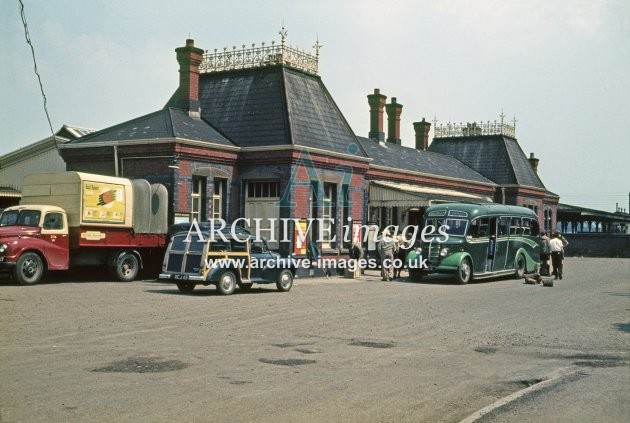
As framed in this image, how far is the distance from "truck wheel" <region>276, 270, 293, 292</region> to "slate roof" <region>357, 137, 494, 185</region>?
14132 mm

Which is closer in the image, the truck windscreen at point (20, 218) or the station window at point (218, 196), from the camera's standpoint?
the truck windscreen at point (20, 218)

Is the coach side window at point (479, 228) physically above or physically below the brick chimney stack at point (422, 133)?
below

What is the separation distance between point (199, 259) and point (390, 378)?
9.93 metres

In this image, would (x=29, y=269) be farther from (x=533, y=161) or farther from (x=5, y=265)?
(x=533, y=161)

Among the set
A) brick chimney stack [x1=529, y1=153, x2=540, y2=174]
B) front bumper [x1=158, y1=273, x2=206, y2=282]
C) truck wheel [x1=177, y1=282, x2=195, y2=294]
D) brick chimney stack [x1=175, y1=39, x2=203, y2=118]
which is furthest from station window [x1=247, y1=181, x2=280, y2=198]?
brick chimney stack [x1=529, y1=153, x2=540, y2=174]

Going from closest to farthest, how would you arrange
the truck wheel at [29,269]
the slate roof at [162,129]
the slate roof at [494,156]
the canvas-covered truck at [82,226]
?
1. the truck wheel at [29,269]
2. the canvas-covered truck at [82,226]
3. the slate roof at [162,129]
4. the slate roof at [494,156]

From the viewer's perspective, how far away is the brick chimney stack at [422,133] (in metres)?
49.4

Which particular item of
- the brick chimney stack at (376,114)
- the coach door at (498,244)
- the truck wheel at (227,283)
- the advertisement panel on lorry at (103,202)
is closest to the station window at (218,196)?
the advertisement panel on lorry at (103,202)

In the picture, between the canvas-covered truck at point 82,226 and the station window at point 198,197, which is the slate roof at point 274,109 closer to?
the station window at point 198,197

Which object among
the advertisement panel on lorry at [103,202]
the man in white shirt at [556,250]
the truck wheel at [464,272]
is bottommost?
the truck wheel at [464,272]

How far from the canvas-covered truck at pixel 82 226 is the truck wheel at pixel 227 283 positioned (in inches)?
207

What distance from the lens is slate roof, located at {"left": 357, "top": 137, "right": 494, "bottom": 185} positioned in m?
36.2

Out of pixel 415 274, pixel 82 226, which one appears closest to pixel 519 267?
pixel 415 274

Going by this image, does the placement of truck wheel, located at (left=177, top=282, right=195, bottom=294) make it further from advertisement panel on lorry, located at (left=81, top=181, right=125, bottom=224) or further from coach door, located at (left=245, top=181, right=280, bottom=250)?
coach door, located at (left=245, top=181, right=280, bottom=250)
